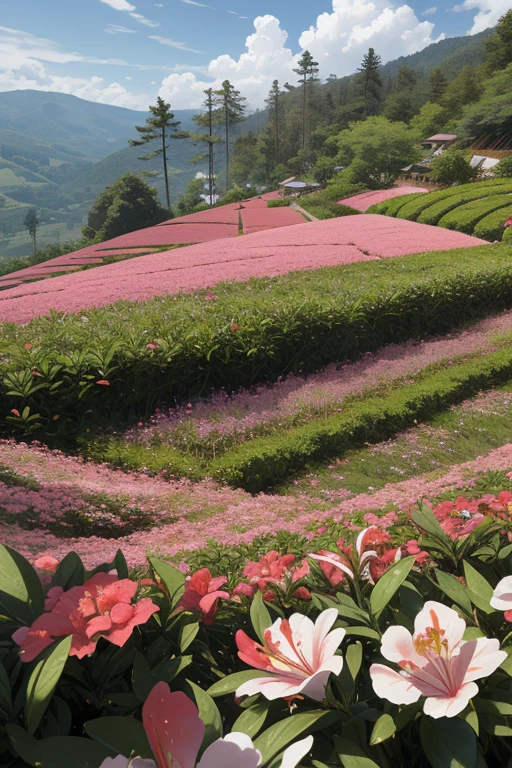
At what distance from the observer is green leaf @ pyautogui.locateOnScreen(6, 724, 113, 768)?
685 mm

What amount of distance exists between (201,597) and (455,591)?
459 mm

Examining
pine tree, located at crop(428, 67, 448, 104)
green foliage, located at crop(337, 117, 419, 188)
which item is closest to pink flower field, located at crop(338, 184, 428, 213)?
green foliage, located at crop(337, 117, 419, 188)

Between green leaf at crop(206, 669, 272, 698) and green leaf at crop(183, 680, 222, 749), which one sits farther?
green leaf at crop(206, 669, 272, 698)

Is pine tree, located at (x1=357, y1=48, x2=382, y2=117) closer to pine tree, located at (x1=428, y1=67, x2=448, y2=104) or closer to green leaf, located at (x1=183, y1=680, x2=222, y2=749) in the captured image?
pine tree, located at (x1=428, y1=67, x2=448, y2=104)

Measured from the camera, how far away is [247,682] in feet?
2.60

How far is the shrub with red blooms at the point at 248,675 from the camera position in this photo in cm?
70

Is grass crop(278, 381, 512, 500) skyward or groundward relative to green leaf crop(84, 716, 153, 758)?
groundward

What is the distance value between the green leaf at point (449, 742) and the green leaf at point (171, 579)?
45 cm

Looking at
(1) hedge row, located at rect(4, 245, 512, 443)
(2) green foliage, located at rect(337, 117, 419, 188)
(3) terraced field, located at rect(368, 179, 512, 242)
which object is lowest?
(1) hedge row, located at rect(4, 245, 512, 443)

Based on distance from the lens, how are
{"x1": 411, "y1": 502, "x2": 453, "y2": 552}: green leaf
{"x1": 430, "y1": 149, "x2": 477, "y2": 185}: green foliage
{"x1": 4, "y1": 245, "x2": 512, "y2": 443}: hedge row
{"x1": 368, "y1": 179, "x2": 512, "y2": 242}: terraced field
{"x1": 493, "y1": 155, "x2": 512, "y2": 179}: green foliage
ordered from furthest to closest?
{"x1": 430, "y1": 149, "x2": 477, "y2": 185}: green foliage → {"x1": 493, "y1": 155, "x2": 512, "y2": 179}: green foliage → {"x1": 368, "y1": 179, "x2": 512, "y2": 242}: terraced field → {"x1": 4, "y1": 245, "x2": 512, "y2": 443}: hedge row → {"x1": 411, "y1": 502, "x2": 453, "y2": 552}: green leaf

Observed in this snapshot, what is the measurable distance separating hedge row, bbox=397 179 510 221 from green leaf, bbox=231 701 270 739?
17711 mm

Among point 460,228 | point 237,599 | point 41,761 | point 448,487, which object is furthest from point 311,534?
point 460,228

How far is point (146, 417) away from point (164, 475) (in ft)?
3.14

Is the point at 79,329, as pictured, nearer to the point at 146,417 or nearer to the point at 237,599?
the point at 146,417
